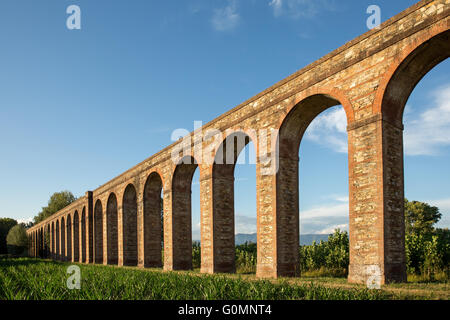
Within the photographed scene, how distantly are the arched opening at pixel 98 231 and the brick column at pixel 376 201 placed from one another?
84.6 ft

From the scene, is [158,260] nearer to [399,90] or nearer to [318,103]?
[318,103]

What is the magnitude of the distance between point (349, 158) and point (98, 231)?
26.1 meters

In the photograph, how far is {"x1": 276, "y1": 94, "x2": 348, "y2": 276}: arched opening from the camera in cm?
1298

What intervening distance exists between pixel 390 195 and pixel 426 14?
4.36 m

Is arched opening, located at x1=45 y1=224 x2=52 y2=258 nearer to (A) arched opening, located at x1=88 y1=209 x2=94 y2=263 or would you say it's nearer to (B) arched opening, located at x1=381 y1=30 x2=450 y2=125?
(A) arched opening, located at x1=88 y1=209 x2=94 y2=263

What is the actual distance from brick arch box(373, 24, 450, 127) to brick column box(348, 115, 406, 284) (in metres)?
0.39

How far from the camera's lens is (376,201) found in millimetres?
9820

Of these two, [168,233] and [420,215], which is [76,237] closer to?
[168,233]

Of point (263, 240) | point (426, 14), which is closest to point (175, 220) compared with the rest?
Result: point (263, 240)

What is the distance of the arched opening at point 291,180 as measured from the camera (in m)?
13.0

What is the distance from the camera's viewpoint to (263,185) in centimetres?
1384

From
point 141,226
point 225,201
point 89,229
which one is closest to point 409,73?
point 225,201

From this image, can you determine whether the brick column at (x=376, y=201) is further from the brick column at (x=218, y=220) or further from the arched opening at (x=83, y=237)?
the arched opening at (x=83, y=237)

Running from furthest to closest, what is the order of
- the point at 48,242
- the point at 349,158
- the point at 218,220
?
1. the point at 48,242
2. the point at 218,220
3. the point at 349,158
